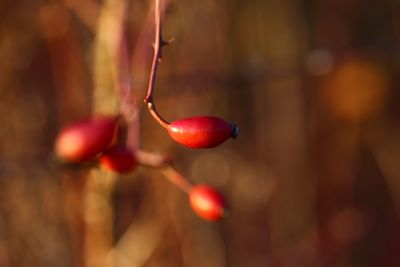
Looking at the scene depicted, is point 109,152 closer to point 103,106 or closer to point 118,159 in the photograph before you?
point 118,159

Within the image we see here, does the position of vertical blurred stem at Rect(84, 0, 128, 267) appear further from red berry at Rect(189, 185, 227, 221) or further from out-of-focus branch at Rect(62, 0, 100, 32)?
red berry at Rect(189, 185, 227, 221)

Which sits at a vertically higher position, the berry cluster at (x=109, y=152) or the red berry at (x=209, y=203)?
the berry cluster at (x=109, y=152)

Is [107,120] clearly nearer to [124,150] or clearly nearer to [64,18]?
[124,150]

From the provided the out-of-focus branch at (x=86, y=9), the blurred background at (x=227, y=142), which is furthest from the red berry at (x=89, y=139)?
the out-of-focus branch at (x=86, y=9)

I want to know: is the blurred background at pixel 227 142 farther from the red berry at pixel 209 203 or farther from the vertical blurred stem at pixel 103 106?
the red berry at pixel 209 203

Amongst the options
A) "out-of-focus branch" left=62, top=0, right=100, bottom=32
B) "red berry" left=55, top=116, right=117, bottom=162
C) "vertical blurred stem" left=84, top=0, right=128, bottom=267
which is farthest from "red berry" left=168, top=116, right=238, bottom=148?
"out-of-focus branch" left=62, top=0, right=100, bottom=32

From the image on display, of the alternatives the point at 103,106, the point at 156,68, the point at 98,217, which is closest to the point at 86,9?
the point at 103,106

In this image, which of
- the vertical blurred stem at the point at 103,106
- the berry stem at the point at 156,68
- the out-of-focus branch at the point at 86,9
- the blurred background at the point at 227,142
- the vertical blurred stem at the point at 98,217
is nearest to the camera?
the berry stem at the point at 156,68
